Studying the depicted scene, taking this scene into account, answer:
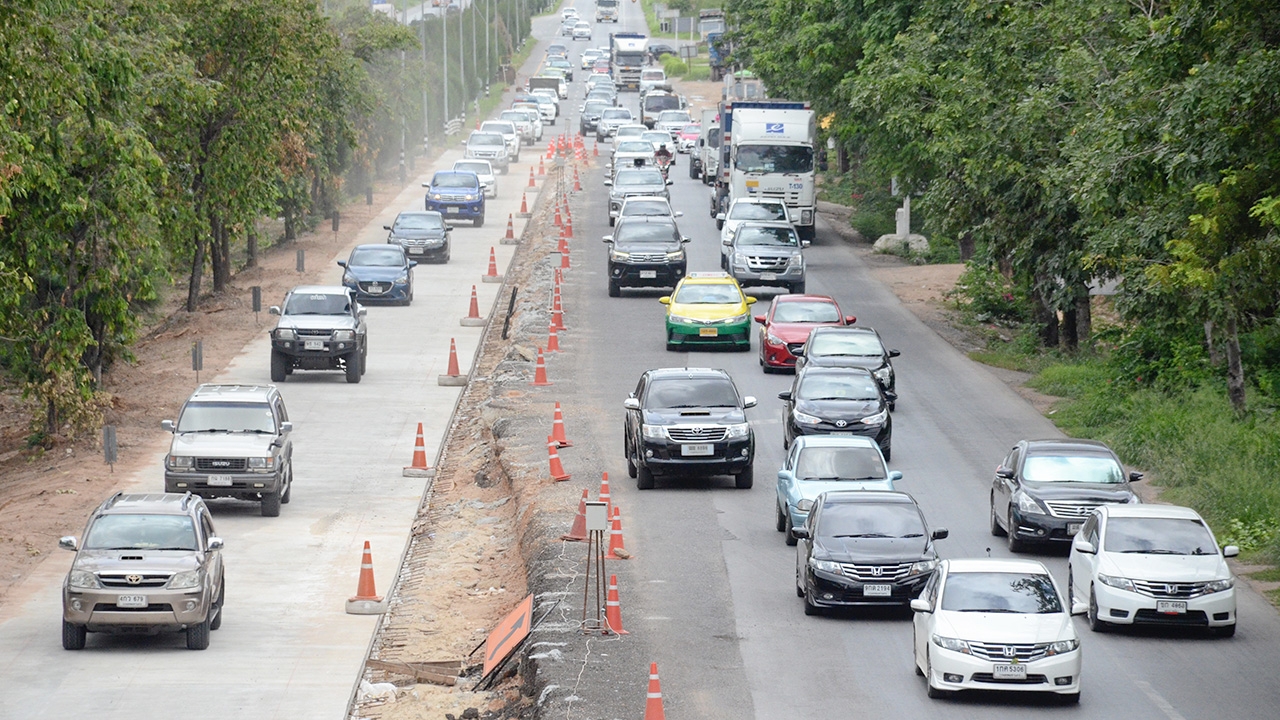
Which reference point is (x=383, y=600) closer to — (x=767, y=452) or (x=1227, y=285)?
(x=767, y=452)

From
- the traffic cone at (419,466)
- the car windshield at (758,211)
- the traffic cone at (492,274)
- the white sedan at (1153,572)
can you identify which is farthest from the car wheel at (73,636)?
the traffic cone at (492,274)

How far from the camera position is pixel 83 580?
18.4 m

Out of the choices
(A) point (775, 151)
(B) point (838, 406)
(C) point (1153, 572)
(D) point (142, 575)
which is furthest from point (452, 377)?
(C) point (1153, 572)

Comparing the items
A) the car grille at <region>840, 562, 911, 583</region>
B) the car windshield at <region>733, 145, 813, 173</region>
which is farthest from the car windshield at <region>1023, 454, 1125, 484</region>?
the car windshield at <region>733, 145, 813, 173</region>

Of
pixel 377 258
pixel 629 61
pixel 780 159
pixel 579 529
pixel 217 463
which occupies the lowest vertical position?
pixel 579 529

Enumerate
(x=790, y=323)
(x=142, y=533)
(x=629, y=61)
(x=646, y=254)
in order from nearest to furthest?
(x=142, y=533) < (x=790, y=323) < (x=646, y=254) < (x=629, y=61)

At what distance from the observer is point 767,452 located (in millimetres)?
28422

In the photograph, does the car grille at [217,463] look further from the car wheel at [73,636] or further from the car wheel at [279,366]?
the car wheel at [279,366]

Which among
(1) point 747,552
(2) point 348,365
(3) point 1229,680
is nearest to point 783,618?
(1) point 747,552

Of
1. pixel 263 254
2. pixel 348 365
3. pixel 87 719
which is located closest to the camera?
pixel 87 719

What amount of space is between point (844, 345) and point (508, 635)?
14.1 meters

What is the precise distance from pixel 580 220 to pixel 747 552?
1562 inches

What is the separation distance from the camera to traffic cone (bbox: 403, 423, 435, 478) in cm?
2866

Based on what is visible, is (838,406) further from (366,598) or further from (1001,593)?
(1001,593)
